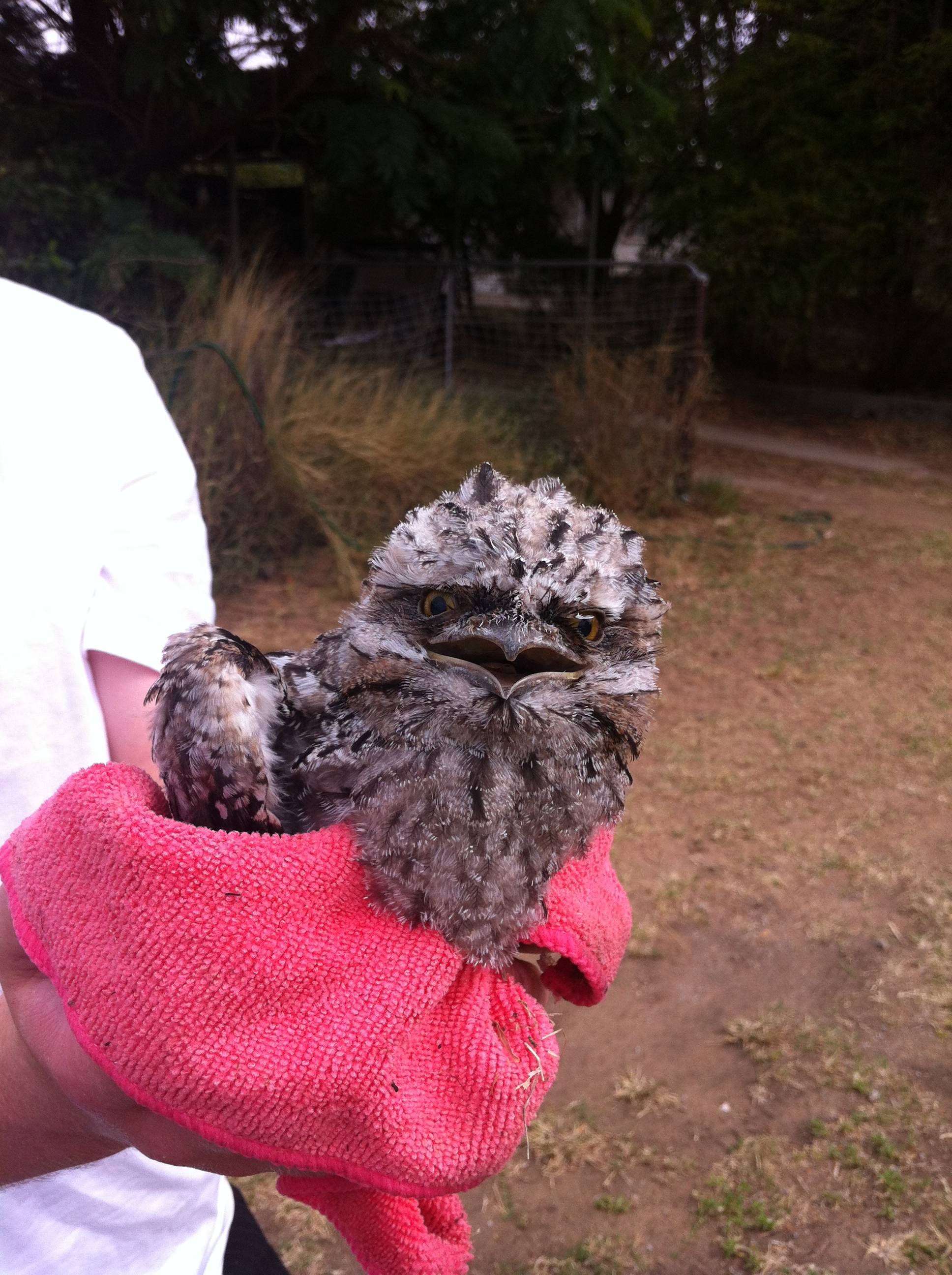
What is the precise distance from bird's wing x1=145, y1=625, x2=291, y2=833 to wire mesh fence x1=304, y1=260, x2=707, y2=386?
999 centimetres

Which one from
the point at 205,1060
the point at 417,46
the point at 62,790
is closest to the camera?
the point at 205,1060

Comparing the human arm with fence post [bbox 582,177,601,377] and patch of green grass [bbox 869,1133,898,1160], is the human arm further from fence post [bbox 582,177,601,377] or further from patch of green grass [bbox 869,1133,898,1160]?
fence post [bbox 582,177,601,377]

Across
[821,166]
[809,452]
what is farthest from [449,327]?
[821,166]

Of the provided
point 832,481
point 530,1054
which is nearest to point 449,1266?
point 530,1054

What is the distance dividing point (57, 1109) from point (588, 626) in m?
1.15

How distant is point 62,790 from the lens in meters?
1.57

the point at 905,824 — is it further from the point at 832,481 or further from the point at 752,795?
the point at 832,481

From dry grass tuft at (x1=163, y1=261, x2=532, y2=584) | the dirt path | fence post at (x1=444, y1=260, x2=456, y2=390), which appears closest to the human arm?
dry grass tuft at (x1=163, y1=261, x2=532, y2=584)

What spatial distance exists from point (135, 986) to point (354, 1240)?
2.64ft

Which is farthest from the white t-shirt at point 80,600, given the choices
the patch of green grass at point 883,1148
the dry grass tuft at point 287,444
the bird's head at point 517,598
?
the dry grass tuft at point 287,444

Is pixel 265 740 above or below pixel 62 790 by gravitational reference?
below

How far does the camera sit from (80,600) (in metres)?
1.89

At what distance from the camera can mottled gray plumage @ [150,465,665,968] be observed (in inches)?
69.7

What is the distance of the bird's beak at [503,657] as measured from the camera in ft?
5.68
